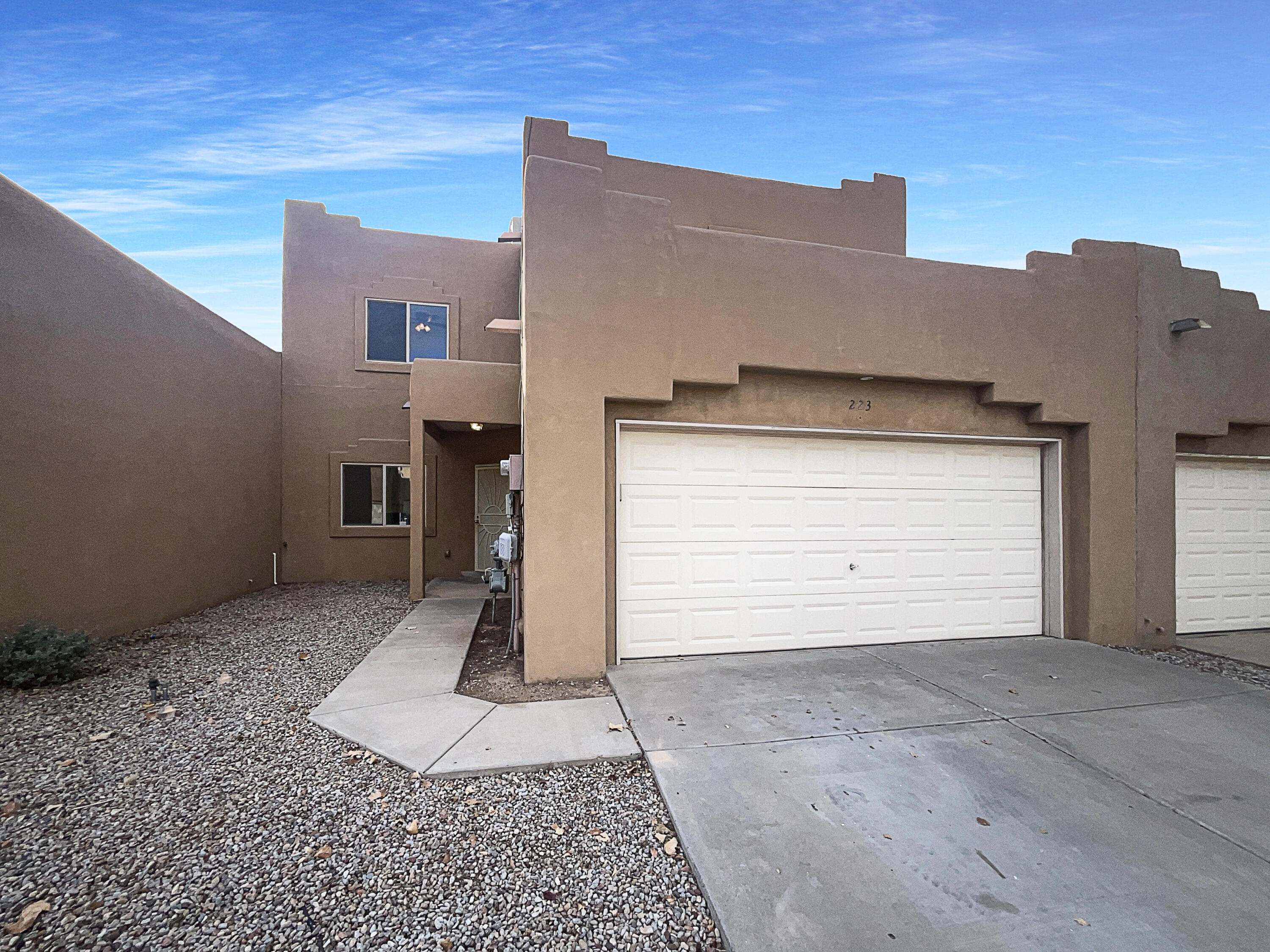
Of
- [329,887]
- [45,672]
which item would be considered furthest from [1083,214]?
[45,672]

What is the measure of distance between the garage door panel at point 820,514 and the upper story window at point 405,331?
7.39 m

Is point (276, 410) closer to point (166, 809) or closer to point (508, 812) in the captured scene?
point (166, 809)

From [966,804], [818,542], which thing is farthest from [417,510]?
[966,804]

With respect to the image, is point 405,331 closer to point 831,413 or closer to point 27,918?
point 831,413

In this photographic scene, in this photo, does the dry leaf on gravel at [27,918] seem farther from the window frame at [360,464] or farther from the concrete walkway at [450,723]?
the window frame at [360,464]

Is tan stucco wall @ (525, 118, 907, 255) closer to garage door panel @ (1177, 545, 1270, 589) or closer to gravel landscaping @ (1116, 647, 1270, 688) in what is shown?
garage door panel @ (1177, 545, 1270, 589)

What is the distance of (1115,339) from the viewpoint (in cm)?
614

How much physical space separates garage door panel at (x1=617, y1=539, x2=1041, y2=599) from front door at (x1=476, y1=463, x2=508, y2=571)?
688 cm

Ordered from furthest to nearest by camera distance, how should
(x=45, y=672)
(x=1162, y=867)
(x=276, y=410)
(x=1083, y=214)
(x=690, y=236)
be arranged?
(x=276, y=410), (x=1083, y=214), (x=690, y=236), (x=45, y=672), (x=1162, y=867)

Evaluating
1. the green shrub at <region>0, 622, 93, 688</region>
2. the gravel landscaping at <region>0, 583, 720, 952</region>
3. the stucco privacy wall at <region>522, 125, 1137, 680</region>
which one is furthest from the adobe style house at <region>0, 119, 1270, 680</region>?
the gravel landscaping at <region>0, 583, 720, 952</region>

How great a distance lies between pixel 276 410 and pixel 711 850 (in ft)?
36.2

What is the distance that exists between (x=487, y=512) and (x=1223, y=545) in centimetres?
1177

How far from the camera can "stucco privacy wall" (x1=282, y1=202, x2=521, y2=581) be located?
10430mm

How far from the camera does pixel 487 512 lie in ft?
38.0
